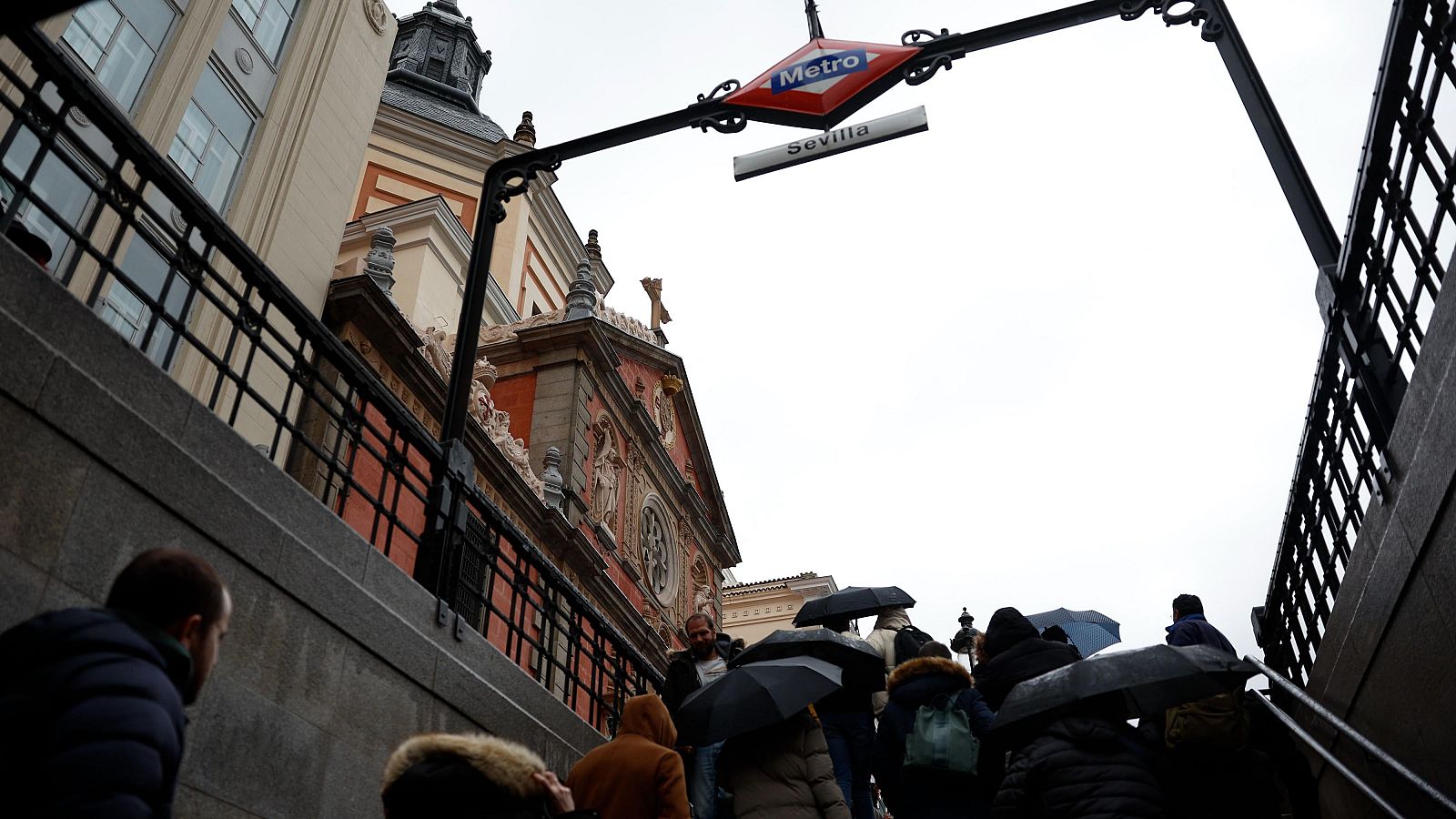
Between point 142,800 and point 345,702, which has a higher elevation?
point 345,702

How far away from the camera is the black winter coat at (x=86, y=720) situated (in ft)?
8.53

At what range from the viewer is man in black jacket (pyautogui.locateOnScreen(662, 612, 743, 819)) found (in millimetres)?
A: 7169

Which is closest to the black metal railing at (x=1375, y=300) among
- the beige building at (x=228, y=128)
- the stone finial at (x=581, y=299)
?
the beige building at (x=228, y=128)

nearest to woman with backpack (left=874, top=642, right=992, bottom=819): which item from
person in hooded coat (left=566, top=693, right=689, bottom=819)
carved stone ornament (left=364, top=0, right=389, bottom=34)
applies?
person in hooded coat (left=566, top=693, right=689, bottom=819)

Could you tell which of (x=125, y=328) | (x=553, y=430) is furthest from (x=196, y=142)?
(x=553, y=430)

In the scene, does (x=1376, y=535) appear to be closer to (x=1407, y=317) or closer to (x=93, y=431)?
(x=1407, y=317)

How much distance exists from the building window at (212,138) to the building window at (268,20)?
135cm

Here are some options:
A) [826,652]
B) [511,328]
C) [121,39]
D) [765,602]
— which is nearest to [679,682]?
[826,652]

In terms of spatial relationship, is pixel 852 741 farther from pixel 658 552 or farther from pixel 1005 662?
pixel 658 552

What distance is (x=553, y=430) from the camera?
79.0ft

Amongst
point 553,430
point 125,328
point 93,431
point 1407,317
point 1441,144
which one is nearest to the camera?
point 93,431

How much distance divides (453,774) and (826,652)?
4262 millimetres

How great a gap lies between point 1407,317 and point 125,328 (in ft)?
42.3

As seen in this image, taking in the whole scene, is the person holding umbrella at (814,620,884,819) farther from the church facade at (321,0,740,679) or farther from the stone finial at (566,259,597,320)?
the stone finial at (566,259,597,320)
